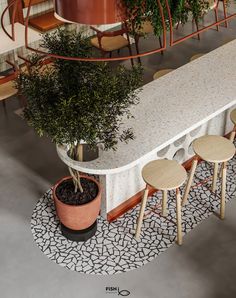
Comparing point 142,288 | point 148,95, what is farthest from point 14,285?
point 148,95

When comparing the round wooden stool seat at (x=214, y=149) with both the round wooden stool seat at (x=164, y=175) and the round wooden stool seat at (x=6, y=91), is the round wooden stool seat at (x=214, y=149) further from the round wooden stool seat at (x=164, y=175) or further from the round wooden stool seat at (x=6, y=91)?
the round wooden stool seat at (x=6, y=91)

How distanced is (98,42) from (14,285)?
4337mm

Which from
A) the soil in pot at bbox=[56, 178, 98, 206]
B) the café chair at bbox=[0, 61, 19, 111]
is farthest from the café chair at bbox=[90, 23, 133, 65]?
the soil in pot at bbox=[56, 178, 98, 206]

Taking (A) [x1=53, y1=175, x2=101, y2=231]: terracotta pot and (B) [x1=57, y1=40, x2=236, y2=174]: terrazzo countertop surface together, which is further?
(A) [x1=53, y1=175, x2=101, y2=231]: terracotta pot

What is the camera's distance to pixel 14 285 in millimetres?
4371

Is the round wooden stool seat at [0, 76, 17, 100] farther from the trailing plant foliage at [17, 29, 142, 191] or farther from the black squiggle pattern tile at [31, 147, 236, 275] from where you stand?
the trailing plant foliage at [17, 29, 142, 191]

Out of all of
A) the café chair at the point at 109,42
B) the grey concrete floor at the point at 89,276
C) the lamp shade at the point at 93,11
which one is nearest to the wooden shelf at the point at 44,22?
the café chair at the point at 109,42

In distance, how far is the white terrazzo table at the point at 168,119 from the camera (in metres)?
4.34

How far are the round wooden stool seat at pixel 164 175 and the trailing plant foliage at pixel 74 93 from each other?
71 centimetres

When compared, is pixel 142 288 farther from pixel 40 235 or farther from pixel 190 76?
pixel 190 76

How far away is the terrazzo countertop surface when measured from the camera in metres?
4.30

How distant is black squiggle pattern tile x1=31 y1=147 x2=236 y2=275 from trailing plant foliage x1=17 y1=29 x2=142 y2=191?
1.35 meters

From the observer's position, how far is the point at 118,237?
4863 mm

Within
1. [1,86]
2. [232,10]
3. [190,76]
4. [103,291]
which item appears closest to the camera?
[103,291]
